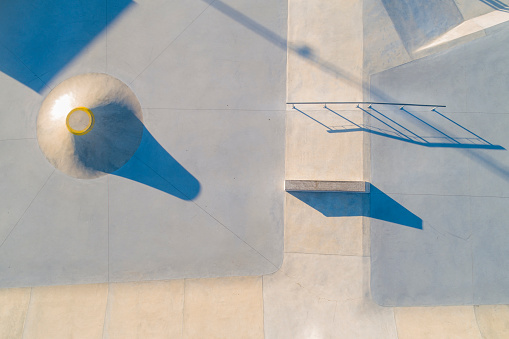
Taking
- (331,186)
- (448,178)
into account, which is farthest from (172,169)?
(448,178)

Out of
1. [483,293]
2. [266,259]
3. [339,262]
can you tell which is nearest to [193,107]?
[266,259]

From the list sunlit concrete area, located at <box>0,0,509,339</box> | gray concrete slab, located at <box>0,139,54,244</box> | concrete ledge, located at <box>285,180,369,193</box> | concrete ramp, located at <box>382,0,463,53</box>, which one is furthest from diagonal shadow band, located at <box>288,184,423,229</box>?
gray concrete slab, located at <box>0,139,54,244</box>

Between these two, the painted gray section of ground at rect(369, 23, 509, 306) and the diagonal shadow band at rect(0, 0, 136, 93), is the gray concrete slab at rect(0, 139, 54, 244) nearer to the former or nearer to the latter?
the diagonal shadow band at rect(0, 0, 136, 93)

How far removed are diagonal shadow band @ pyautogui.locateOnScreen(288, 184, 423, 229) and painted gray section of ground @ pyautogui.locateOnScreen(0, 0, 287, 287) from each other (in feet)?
4.61

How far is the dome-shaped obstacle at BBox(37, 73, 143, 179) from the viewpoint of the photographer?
31.6ft

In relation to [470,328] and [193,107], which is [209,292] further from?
[470,328]

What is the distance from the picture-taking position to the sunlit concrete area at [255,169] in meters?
9.54

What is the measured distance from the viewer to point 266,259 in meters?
9.86

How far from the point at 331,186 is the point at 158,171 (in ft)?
21.7

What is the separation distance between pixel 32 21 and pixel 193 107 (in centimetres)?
736

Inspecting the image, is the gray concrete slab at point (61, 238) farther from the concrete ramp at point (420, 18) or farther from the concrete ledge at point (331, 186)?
the concrete ramp at point (420, 18)

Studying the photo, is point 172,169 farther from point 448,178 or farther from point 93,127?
point 448,178

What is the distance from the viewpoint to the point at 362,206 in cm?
995

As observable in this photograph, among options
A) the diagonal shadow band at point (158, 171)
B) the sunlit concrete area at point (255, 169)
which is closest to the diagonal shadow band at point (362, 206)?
the sunlit concrete area at point (255, 169)
